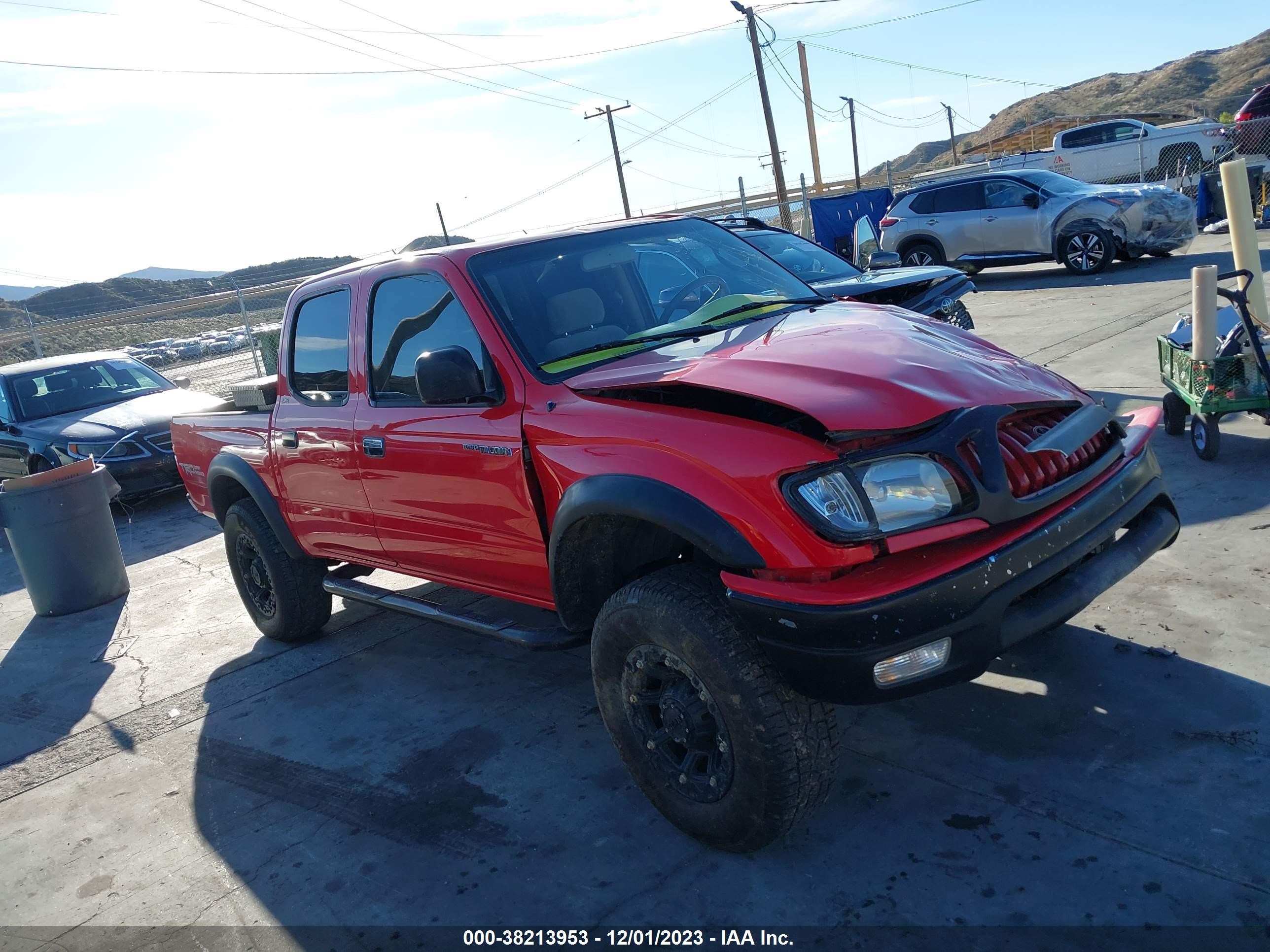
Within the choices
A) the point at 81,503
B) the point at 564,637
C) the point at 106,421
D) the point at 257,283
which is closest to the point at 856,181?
the point at 257,283

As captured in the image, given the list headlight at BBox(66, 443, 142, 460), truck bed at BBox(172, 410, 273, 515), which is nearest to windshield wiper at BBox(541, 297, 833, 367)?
truck bed at BBox(172, 410, 273, 515)

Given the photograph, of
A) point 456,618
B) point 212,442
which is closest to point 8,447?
point 212,442

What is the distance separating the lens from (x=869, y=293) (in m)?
7.55

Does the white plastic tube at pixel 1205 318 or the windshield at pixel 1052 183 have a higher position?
the windshield at pixel 1052 183

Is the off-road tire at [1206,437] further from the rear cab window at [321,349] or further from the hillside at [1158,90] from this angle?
the hillside at [1158,90]

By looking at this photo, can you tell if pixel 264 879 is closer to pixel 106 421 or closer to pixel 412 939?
pixel 412 939

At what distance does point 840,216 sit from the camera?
19.8 m

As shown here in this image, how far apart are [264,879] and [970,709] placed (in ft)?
8.34

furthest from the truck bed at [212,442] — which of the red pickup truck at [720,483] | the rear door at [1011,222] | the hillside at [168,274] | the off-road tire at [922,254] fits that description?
the hillside at [168,274]

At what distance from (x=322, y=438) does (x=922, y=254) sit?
14446 millimetres

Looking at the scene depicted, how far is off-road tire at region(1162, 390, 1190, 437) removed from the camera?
6191 mm

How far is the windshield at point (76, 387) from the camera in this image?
10.3 m

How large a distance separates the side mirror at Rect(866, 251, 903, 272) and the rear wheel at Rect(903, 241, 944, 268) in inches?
336

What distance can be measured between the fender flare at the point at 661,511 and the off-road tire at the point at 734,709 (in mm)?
164
